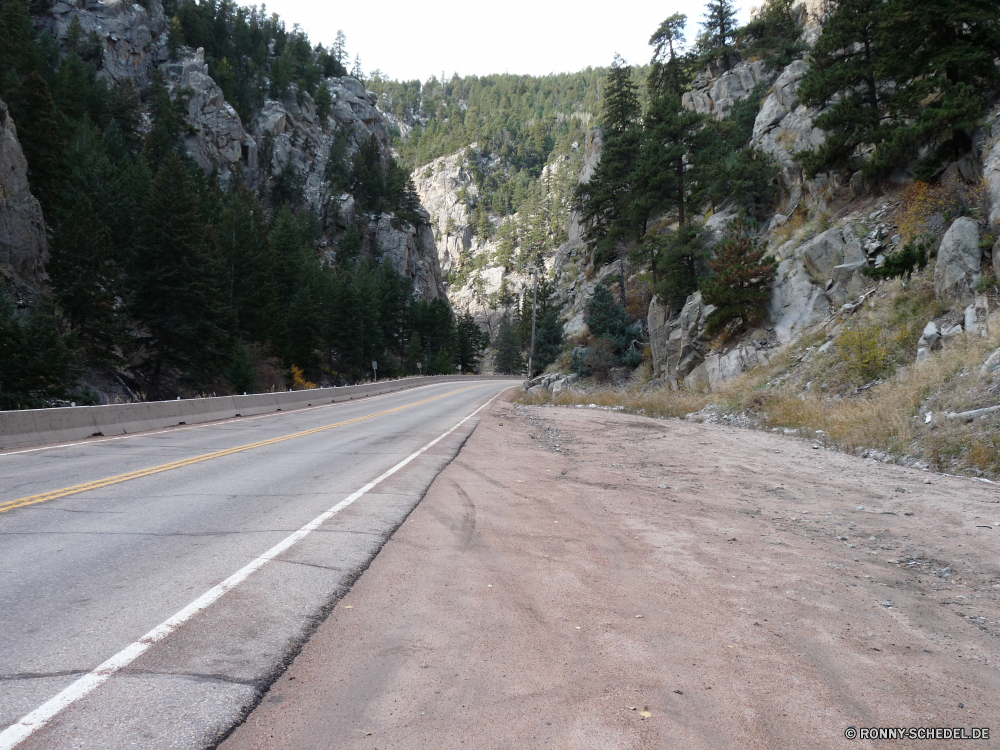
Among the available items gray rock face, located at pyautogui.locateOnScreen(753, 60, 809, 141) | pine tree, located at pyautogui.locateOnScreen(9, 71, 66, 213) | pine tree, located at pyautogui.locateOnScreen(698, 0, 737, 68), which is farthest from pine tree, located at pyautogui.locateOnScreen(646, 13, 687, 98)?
pine tree, located at pyautogui.locateOnScreen(9, 71, 66, 213)

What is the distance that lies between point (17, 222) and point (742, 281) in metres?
35.8

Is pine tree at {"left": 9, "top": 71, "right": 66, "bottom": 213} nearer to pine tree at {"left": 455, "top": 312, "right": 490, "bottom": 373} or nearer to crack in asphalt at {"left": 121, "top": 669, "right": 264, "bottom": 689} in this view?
crack in asphalt at {"left": 121, "top": 669, "right": 264, "bottom": 689}

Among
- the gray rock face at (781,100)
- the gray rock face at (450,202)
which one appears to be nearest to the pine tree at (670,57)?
the gray rock face at (781,100)

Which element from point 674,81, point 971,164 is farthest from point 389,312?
point 971,164

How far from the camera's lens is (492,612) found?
4172 millimetres

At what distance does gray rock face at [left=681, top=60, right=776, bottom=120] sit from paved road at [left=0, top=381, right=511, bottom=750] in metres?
55.9

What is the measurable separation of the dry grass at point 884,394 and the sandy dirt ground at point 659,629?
6.27ft

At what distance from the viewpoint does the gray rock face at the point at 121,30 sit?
72.5 metres

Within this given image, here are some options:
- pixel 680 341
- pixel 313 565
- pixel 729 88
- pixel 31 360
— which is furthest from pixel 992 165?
pixel 729 88

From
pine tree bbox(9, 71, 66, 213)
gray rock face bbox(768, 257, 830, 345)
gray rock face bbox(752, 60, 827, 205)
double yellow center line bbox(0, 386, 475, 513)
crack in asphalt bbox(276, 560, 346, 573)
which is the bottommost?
crack in asphalt bbox(276, 560, 346, 573)

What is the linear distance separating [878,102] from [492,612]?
26.7 m

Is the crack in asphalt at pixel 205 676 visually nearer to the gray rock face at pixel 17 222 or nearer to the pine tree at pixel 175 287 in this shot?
the gray rock face at pixel 17 222

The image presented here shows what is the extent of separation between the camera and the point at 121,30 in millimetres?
76625

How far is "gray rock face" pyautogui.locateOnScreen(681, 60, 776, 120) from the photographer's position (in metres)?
53.3
